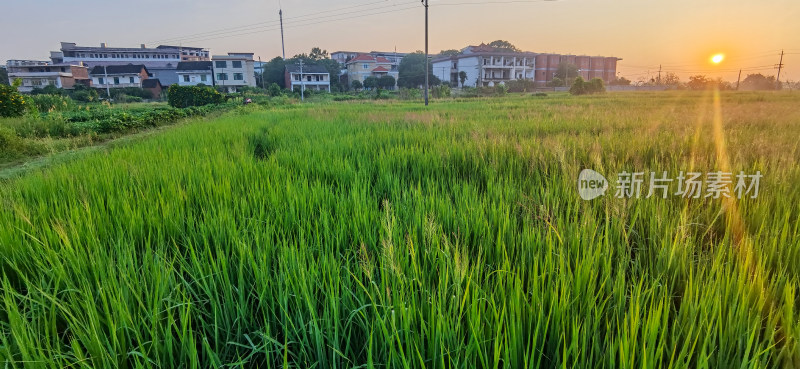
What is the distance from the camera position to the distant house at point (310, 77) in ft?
167

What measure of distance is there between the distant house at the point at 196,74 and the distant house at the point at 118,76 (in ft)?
16.8

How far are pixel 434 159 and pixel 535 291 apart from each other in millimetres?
2475

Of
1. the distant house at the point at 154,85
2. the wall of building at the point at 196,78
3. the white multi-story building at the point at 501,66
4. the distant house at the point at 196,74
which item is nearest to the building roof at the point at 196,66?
the distant house at the point at 196,74

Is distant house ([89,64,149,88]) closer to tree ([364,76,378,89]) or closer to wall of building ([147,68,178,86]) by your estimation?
wall of building ([147,68,178,86])

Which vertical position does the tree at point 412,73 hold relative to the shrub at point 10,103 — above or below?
above

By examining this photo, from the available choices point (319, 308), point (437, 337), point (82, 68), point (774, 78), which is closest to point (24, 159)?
point (319, 308)

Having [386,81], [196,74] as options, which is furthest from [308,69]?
[196,74]

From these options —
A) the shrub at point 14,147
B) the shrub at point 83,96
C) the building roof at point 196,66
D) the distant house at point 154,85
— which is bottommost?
the shrub at point 14,147

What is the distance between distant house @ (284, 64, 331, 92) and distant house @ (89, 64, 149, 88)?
19694 millimetres

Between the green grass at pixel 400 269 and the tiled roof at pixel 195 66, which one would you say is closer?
the green grass at pixel 400 269

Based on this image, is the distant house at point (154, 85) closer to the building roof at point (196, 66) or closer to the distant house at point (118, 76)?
the distant house at point (118, 76)

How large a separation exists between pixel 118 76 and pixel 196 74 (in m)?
9.77

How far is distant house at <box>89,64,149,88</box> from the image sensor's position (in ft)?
164

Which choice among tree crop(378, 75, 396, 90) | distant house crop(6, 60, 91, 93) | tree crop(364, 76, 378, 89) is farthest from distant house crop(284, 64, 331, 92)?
distant house crop(6, 60, 91, 93)
